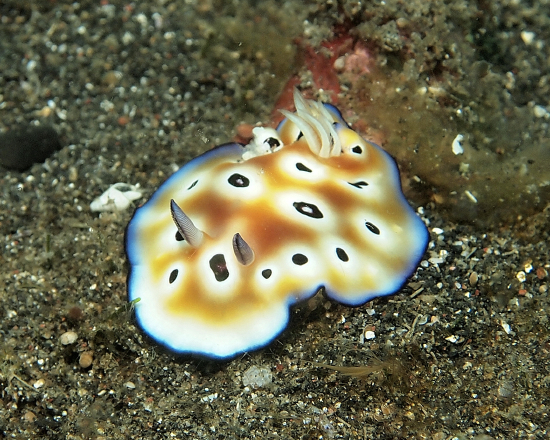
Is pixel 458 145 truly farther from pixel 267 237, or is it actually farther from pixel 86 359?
pixel 86 359

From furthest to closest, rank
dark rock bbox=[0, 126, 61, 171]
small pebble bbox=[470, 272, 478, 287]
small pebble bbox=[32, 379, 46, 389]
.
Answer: dark rock bbox=[0, 126, 61, 171], small pebble bbox=[470, 272, 478, 287], small pebble bbox=[32, 379, 46, 389]

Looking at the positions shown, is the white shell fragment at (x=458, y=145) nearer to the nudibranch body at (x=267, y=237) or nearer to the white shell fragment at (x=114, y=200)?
the nudibranch body at (x=267, y=237)

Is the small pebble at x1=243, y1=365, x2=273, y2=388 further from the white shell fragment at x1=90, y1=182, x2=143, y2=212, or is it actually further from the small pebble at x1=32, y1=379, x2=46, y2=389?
the white shell fragment at x1=90, y1=182, x2=143, y2=212

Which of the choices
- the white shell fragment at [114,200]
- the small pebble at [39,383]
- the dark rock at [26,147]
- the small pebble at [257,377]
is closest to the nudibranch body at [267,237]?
the small pebble at [257,377]

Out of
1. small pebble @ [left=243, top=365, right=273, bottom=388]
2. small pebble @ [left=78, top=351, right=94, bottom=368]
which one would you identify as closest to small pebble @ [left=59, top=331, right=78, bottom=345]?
small pebble @ [left=78, top=351, right=94, bottom=368]

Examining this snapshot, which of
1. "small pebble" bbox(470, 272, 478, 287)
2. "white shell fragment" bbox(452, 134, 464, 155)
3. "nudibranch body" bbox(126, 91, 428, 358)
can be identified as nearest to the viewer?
"nudibranch body" bbox(126, 91, 428, 358)

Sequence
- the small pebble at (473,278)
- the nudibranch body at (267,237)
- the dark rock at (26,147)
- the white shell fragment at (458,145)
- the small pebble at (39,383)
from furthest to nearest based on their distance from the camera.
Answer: the dark rock at (26,147), the white shell fragment at (458,145), the small pebble at (473,278), the small pebble at (39,383), the nudibranch body at (267,237)

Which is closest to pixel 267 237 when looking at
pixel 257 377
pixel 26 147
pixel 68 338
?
pixel 257 377
